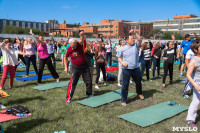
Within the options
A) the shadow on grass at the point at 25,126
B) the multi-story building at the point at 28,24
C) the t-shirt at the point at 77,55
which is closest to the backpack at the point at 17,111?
the shadow on grass at the point at 25,126

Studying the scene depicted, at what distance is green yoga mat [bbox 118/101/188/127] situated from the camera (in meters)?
4.48

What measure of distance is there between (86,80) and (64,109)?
1316 mm

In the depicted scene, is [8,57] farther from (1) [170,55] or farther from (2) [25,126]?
(1) [170,55]

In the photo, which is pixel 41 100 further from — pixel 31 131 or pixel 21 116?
pixel 31 131

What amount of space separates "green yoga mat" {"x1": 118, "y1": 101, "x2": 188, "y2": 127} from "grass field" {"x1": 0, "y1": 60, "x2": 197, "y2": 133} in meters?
0.14

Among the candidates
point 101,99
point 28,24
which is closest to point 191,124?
point 101,99

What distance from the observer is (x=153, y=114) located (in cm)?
490

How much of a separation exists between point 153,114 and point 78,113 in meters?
2.10

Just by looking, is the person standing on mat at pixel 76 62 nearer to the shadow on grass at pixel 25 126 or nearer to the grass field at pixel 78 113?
the grass field at pixel 78 113

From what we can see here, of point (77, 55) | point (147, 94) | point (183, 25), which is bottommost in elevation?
point (147, 94)

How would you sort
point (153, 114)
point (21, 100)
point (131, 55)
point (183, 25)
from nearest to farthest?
1. point (153, 114)
2. point (131, 55)
3. point (21, 100)
4. point (183, 25)

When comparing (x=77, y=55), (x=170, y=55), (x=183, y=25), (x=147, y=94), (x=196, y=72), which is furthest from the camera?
(x=183, y=25)

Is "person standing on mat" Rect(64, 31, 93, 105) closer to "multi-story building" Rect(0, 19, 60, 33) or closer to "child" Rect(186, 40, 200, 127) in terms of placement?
"child" Rect(186, 40, 200, 127)

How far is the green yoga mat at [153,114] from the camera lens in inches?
177
